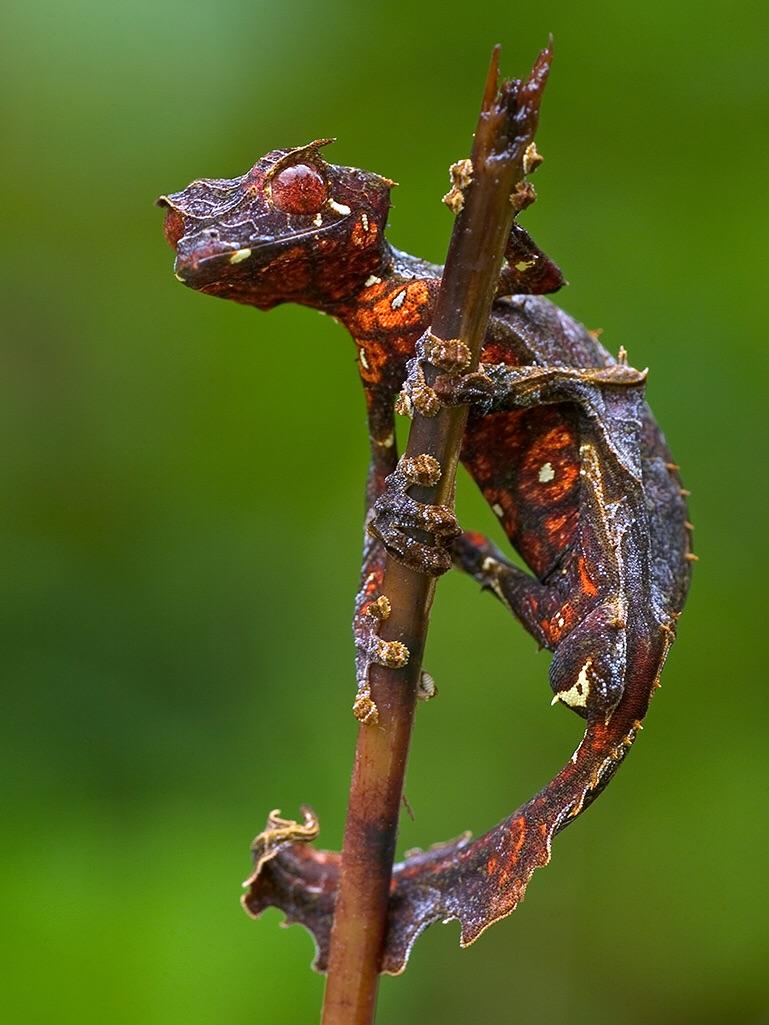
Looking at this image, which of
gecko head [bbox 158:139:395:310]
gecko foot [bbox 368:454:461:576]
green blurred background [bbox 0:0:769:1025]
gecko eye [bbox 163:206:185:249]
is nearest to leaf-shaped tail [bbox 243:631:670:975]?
gecko foot [bbox 368:454:461:576]

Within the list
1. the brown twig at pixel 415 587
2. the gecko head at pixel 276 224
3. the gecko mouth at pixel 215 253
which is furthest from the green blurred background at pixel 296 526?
the gecko mouth at pixel 215 253

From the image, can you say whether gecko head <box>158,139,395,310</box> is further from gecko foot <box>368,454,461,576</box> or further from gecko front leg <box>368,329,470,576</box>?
gecko foot <box>368,454,461,576</box>

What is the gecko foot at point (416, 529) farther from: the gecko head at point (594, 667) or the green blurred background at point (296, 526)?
the green blurred background at point (296, 526)

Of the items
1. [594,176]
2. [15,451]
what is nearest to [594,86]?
[594,176]

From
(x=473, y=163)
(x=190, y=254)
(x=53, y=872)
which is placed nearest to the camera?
(x=473, y=163)

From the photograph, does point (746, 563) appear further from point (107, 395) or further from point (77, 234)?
point (77, 234)

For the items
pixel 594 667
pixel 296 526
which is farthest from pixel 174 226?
pixel 296 526

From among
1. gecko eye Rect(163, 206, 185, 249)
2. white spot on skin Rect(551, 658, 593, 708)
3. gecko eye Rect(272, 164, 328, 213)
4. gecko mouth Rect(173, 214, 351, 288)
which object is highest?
gecko eye Rect(272, 164, 328, 213)
